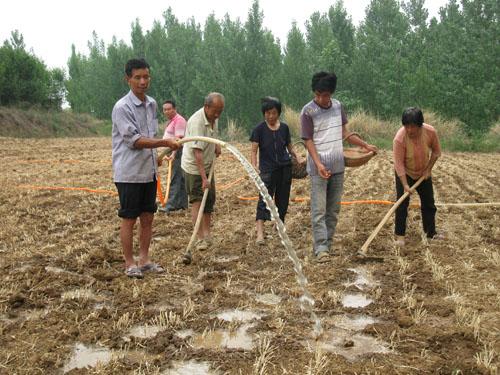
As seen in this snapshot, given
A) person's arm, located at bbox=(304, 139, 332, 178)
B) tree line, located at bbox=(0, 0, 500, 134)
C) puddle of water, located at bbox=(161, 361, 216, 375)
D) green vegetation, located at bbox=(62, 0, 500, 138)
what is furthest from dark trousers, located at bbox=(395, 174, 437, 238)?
tree line, located at bbox=(0, 0, 500, 134)

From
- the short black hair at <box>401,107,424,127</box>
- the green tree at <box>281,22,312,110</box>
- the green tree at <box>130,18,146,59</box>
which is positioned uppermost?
the green tree at <box>130,18,146,59</box>

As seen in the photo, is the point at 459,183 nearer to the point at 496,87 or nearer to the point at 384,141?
the point at 384,141

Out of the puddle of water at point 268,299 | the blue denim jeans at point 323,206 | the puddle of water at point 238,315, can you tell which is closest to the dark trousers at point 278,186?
the blue denim jeans at point 323,206

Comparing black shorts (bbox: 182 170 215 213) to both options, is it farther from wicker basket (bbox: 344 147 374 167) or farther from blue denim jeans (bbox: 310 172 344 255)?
wicker basket (bbox: 344 147 374 167)

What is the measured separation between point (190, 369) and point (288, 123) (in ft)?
63.9

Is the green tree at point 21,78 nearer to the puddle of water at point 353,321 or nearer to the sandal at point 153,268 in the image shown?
the sandal at point 153,268

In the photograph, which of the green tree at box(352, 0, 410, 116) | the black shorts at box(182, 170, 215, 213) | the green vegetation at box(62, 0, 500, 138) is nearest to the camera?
the black shorts at box(182, 170, 215, 213)

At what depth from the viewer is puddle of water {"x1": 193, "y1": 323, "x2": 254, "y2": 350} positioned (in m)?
2.89

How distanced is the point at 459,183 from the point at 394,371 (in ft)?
23.6

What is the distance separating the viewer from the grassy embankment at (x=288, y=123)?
17.4m

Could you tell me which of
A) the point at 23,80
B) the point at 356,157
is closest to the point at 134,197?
the point at 356,157

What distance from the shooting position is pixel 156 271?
13.7 ft

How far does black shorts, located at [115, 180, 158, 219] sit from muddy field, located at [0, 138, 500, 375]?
0.57 m

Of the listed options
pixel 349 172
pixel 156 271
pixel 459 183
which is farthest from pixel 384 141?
pixel 156 271
